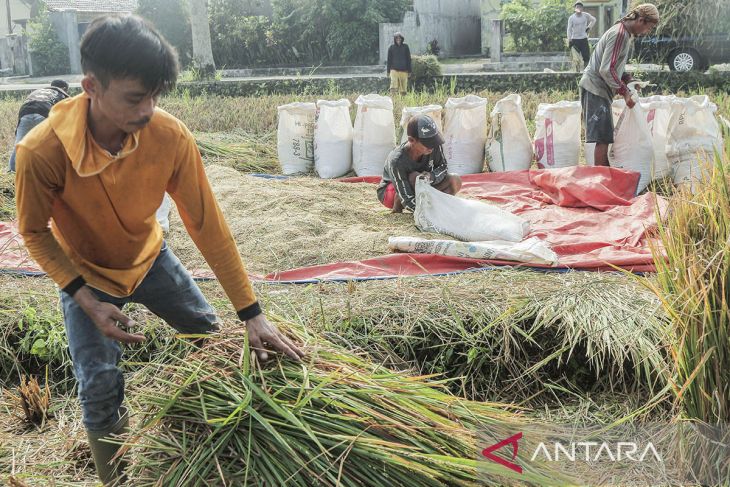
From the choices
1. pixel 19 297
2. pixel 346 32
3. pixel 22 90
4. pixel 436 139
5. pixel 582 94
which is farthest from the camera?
pixel 346 32

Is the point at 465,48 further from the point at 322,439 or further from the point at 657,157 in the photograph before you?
the point at 322,439

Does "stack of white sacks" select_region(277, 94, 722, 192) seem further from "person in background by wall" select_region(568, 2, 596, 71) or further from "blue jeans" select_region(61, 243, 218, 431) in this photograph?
"person in background by wall" select_region(568, 2, 596, 71)

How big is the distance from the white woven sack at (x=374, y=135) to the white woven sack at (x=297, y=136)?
19.4 inches

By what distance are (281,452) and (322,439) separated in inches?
3.6

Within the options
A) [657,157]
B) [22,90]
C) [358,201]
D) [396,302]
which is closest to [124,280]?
[396,302]

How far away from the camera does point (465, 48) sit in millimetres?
23172

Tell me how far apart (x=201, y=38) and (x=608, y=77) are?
10.4 m

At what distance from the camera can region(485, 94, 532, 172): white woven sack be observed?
5.75 metres

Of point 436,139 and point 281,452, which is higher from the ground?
point 436,139

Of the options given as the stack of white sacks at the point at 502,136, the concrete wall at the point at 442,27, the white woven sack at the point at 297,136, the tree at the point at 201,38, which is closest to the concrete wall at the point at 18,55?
the concrete wall at the point at 442,27

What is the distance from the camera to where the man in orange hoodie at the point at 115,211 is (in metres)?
1.72

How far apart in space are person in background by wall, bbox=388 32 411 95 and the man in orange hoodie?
996 centimetres

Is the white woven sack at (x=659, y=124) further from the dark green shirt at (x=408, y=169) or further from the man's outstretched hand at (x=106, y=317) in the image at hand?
the man's outstretched hand at (x=106, y=317)

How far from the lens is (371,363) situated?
2133 mm
